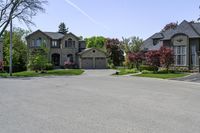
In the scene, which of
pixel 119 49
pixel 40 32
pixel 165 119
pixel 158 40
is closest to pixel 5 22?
pixel 40 32

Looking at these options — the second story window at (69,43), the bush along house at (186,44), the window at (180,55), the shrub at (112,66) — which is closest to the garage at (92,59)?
the shrub at (112,66)

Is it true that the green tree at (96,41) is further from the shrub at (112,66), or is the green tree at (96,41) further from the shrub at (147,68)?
the shrub at (147,68)

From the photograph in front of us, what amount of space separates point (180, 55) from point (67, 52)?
27217mm

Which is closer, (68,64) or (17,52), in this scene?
(68,64)

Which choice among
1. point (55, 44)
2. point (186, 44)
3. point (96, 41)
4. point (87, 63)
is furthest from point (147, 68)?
point (96, 41)

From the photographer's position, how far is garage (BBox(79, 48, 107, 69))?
65.8 meters

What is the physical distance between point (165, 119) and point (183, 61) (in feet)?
119

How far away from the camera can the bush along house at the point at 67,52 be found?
65.6 metres

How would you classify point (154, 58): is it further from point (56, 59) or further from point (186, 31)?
point (56, 59)

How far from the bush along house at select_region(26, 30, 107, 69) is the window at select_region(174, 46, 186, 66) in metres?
23.1

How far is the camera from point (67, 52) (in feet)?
220

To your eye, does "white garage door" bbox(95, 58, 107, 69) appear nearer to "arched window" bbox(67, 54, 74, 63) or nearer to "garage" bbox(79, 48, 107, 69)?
"garage" bbox(79, 48, 107, 69)

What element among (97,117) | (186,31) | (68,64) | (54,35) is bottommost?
(97,117)

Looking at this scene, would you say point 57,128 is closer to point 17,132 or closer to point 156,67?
point 17,132
